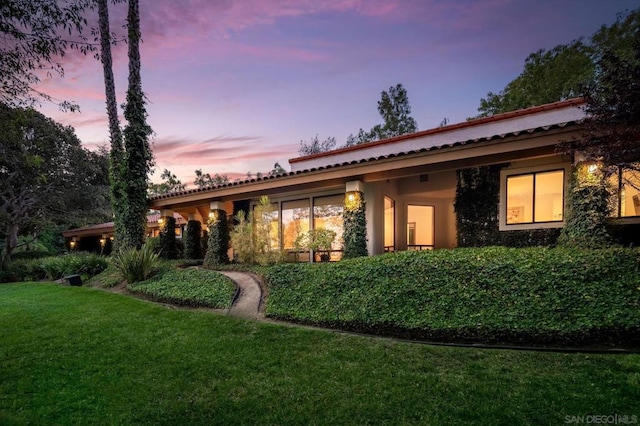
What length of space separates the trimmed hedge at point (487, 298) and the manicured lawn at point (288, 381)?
0.45 m

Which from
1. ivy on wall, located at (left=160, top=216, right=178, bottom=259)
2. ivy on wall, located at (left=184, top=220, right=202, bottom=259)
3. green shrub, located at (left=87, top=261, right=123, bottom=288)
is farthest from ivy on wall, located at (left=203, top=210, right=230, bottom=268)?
ivy on wall, located at (left=160, top=216, right=178, bottom=259)

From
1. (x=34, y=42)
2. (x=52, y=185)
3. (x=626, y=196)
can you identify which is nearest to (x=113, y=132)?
(x=34, y=42)

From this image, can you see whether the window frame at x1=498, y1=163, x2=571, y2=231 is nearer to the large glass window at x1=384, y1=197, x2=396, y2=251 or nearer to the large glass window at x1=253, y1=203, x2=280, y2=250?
the large glass window at x1=384, y1=197, x2=396, y2=251

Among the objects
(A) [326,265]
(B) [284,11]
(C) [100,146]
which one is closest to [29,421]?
(A) [326,265]

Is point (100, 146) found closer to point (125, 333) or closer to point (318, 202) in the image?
point (318, 202)

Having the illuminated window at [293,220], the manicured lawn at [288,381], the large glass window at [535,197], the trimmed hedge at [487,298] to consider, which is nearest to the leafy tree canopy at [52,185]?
the illuminated window at [293,220]

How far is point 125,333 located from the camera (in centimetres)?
→ 532

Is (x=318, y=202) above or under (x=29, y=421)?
above

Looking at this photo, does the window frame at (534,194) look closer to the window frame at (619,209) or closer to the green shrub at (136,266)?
the window frame at (619,209)

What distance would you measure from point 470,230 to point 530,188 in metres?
1.82

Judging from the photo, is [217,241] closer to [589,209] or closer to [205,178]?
[589,209]

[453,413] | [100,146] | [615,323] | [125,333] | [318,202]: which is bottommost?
[125,333]

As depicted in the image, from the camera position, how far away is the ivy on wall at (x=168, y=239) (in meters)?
14.3

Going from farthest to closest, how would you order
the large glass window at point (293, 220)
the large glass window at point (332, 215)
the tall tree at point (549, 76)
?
the tall tree at point (549, 76) < the large glass window at point (293, 220) < the large glass window at point (332, 215)
